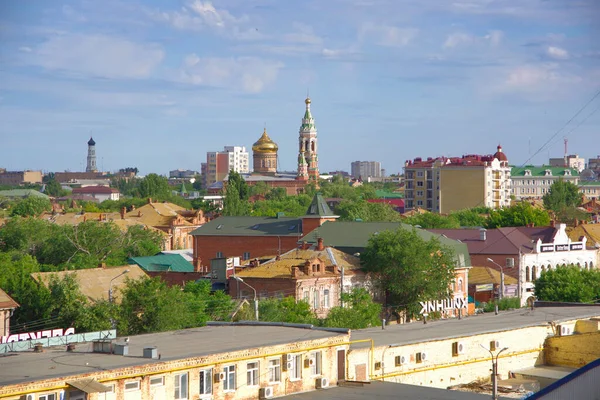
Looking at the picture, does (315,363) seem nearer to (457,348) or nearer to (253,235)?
(457,348)

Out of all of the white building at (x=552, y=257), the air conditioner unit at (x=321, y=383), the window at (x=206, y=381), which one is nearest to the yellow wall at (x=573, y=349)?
the air conditioner unit at (x=321, y=383)

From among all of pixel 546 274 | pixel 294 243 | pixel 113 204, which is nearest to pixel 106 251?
pixel 294 243

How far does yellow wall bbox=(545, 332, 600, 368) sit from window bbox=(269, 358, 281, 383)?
50.0 feet

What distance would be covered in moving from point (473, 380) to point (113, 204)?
4943 inches

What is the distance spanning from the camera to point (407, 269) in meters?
57.2

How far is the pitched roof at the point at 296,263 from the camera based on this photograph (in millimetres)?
55156

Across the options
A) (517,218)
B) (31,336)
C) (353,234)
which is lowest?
(31,336)

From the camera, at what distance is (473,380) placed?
127 ft

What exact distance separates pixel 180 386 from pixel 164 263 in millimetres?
44308

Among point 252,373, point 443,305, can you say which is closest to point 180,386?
point 252,373

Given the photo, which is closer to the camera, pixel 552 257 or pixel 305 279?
pixel 305 279

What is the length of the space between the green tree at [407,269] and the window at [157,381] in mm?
31077

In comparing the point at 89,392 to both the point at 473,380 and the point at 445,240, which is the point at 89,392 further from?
the point at 445,240

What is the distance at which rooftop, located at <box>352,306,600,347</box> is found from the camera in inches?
1507
